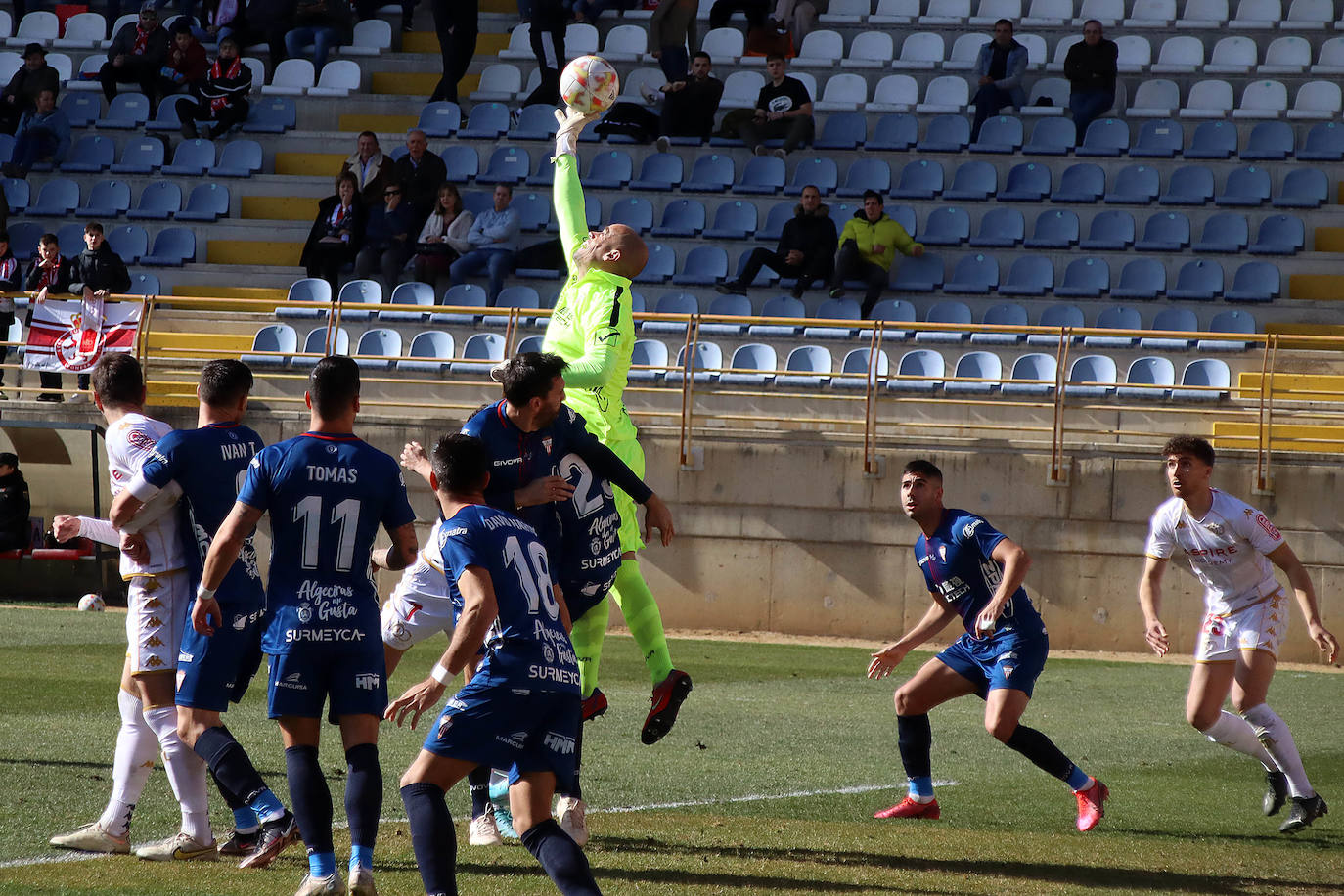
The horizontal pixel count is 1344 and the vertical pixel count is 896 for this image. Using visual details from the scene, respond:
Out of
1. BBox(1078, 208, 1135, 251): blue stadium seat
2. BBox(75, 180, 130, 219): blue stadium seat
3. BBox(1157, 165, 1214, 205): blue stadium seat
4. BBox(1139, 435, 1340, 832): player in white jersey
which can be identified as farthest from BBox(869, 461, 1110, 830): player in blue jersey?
BBox(75, 180, 130, 219): blue stadium seat

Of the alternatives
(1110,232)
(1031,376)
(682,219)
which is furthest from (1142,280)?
(682,219)

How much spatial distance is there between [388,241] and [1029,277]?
26.6ft

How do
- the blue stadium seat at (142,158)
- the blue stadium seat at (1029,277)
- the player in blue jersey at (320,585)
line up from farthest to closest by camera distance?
the blue stadium seat at (142,158) < the blue stadium seat at (1029,277) < the player in blue jersey at (320,585)

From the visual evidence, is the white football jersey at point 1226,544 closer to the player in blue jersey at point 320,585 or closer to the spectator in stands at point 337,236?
the player in blue jersey at point 320,585

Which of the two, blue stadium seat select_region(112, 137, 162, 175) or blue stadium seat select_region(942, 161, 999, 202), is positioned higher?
blue stadium seat select_region(112, 137, 162, 175)

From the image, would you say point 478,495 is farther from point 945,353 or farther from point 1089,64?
point 1089,64

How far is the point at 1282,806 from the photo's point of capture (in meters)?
7.62

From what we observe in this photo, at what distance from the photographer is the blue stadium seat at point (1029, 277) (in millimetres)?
19000

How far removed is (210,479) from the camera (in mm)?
5691

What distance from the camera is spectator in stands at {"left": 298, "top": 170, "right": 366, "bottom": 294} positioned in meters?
19.8

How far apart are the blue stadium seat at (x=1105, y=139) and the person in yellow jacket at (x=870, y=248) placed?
3.48 meters

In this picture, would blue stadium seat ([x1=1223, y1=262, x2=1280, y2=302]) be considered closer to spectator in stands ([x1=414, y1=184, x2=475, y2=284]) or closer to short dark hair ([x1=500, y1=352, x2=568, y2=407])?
spectator in stands ([x1=414, y1=184, x2=475, y2=284])

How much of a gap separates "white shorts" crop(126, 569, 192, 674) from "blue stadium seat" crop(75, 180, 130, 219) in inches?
689

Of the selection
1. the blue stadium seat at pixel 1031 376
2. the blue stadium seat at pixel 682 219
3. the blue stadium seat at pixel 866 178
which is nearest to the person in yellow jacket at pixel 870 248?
the blue stadium seat at pixel 866 178
